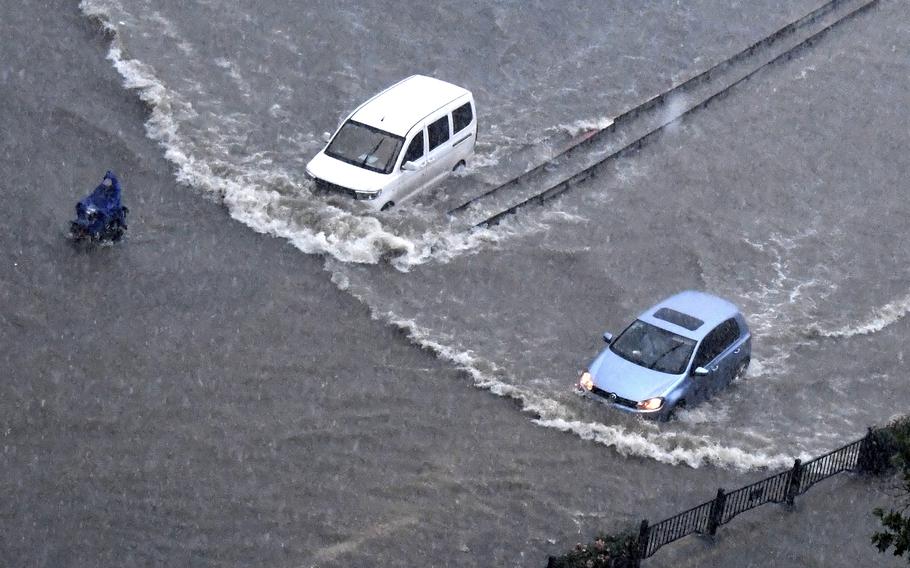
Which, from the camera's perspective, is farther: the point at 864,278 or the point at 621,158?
the point at 621,158

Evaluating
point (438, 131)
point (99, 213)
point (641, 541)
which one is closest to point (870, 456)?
point (641, 541)

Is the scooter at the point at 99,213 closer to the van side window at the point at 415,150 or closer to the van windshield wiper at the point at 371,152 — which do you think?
the van windshield wiper at the point at 371,152

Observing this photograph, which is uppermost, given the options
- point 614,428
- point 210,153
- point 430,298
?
point 210,153

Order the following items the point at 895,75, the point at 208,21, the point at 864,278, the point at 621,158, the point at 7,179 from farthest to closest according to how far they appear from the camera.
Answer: the point at 895,75 < the point at 208,21 < the point at 621,158 < the point at 864,278 < the point at 7,179

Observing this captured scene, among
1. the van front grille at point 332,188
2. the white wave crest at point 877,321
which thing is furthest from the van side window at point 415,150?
the white wave crest at point 877,321

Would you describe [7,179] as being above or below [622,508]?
above

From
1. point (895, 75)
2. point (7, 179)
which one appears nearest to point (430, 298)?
point (7, 179)

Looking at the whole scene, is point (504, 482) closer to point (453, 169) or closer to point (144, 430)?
point (144, 430)

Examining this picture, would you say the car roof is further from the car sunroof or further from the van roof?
the van roof
